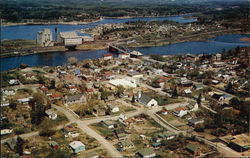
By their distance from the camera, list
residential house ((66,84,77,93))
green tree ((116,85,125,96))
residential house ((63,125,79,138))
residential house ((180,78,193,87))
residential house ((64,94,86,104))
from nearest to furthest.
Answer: residential house ((63,125,79,138)) < residential house ((64,94,86,104)) < green tree ((116,85,125,96)) < residential house ((66,84,77,93)) < residential house ((180,78,193,87))

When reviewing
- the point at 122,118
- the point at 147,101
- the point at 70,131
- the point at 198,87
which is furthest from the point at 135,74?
the point at 70,131

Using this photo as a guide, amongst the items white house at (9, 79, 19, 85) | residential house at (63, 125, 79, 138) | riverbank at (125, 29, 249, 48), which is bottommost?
residential house at (63, 125, 79, 138)

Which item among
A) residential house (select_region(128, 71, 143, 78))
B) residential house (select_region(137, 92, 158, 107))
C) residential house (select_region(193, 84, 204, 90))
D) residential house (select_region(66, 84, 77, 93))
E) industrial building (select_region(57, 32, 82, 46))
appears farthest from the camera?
industrial building (select_region(57, 32, 82, 46))

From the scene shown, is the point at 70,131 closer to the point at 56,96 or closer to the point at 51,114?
the point at 51,114

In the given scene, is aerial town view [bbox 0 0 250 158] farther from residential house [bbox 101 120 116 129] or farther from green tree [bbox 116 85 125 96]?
green tree [bbox 116 85 125 96]

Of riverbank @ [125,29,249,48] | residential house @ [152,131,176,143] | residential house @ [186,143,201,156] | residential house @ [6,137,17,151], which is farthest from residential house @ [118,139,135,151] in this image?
riverbank @ [125,29,249,48]

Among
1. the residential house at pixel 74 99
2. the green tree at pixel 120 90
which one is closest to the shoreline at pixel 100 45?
the residential house at pixel 74 99

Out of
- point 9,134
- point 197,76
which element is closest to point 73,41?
point 197,76
